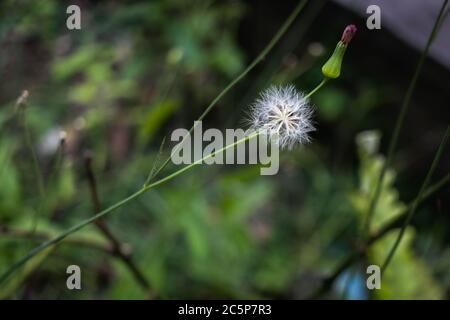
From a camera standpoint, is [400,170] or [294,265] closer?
[294,265]

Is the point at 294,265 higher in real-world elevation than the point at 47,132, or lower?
lower

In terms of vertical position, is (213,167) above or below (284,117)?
above

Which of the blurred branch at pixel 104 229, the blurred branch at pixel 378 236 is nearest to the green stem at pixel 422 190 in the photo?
the blurred branch at pixel 378 236

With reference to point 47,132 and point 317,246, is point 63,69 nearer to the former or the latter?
point 47,132

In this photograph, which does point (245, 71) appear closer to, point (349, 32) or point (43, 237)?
point (349, 32)

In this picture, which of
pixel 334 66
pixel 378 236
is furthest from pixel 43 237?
pixel 334 66

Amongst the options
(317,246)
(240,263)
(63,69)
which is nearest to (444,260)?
(317,246)

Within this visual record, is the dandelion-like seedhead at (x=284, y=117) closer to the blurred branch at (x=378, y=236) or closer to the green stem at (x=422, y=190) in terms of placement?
the green stem at (x=422, y=190)
